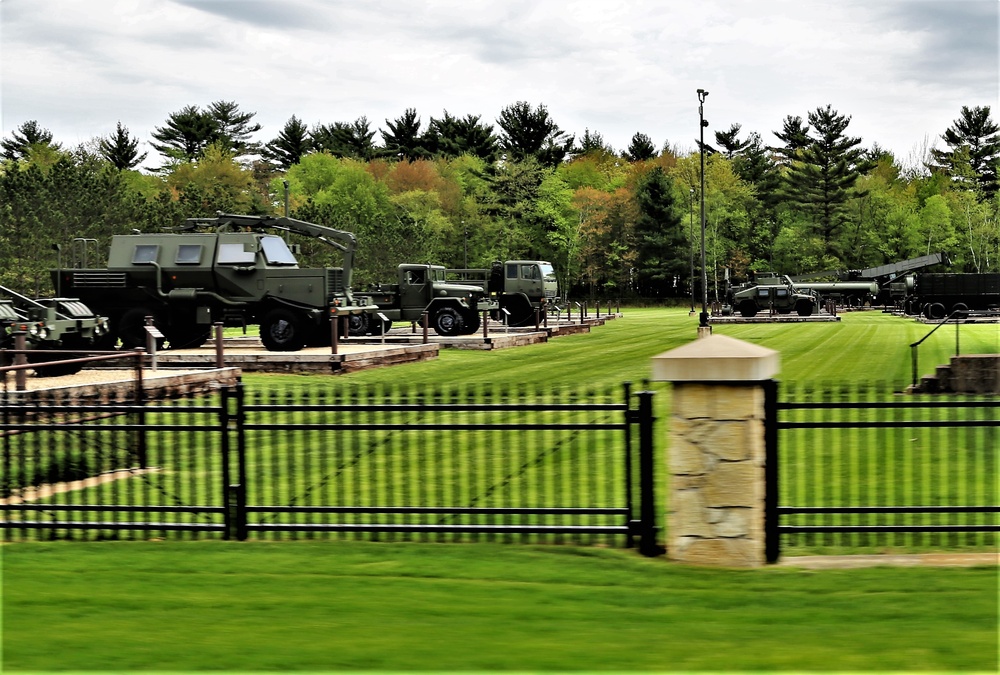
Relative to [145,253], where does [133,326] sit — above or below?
below

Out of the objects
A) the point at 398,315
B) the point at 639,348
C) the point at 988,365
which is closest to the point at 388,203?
the point at 398,315

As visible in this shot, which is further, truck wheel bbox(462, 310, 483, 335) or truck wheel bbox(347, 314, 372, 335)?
truck wheel bbox(462, 310, 483, 335)

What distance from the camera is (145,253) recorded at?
27.2 m

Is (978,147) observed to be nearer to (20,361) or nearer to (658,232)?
(658,232)

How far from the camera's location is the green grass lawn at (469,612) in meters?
5.05

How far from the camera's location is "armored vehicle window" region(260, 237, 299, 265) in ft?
89.7

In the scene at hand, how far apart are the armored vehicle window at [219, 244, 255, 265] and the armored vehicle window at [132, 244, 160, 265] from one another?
173 centimetres

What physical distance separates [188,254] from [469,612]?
23059 mm

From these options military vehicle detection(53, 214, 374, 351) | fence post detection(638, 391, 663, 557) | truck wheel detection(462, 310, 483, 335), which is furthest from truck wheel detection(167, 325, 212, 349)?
fence post detection(638, 391, 663, 557)

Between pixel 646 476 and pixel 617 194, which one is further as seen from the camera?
pixel 617 194

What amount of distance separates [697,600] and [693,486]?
0.94 meters

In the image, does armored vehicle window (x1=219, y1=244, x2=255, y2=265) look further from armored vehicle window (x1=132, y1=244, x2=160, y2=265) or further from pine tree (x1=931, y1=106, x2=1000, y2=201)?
pine tree (x1=931, y1=106, x2=1000, y2=201)

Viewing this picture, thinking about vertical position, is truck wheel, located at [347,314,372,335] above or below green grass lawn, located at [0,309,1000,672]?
above

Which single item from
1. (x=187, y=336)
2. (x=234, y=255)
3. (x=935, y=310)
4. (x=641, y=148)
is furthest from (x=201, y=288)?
(x=641, y=148)
